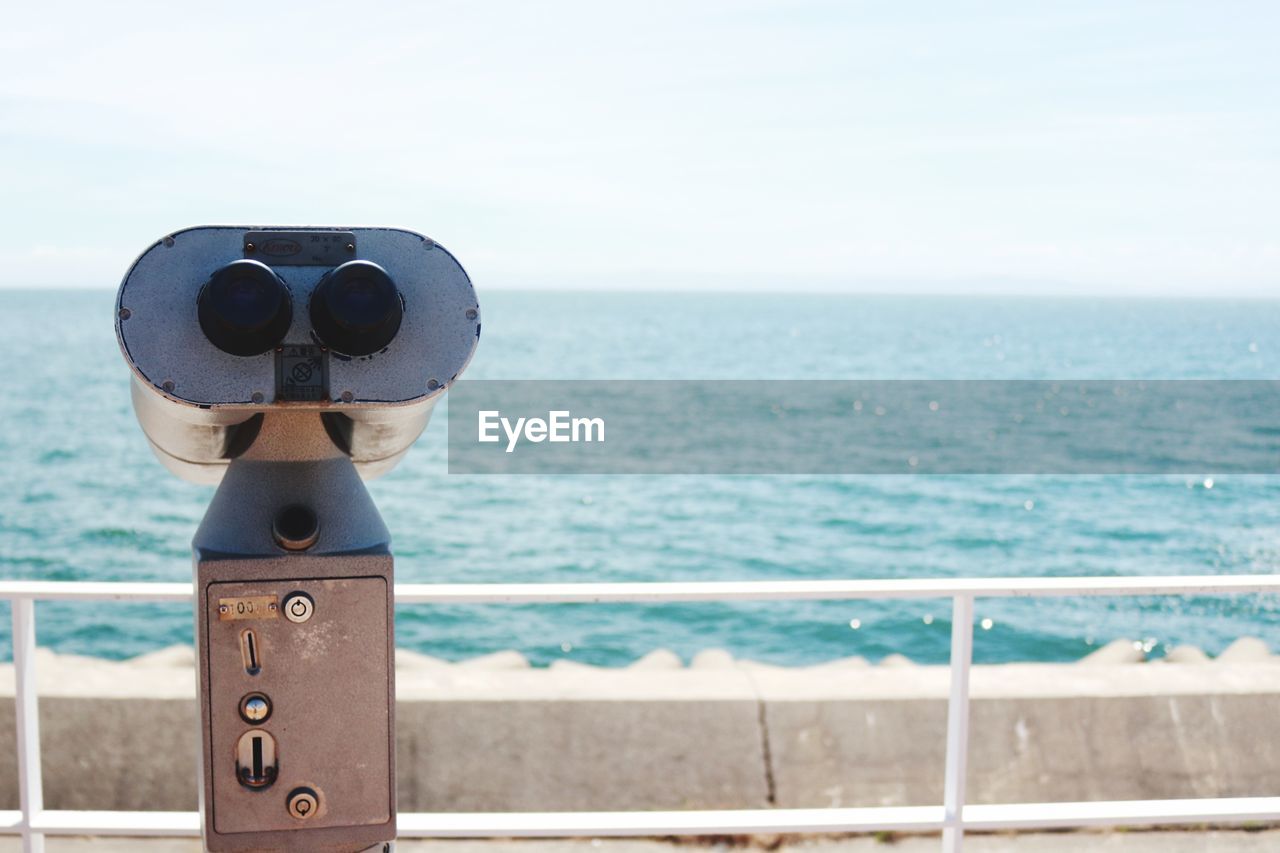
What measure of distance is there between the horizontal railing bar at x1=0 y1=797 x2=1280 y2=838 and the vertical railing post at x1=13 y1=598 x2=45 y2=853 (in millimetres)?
31

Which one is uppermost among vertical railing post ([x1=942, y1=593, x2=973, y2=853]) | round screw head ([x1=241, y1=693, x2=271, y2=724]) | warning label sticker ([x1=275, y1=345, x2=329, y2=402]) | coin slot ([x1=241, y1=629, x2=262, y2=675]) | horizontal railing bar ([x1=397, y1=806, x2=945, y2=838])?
warning label sticker ([x1=275, y1=345, x2=329, y2=402])

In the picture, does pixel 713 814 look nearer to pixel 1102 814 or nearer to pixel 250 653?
pixel 1102 814

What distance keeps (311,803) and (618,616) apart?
65.9ft

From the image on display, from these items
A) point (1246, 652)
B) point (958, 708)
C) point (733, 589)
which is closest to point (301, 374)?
point (733, 589)

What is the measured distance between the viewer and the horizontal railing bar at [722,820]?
91.0 inches

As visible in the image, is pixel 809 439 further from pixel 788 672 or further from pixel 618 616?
pixel 788 672

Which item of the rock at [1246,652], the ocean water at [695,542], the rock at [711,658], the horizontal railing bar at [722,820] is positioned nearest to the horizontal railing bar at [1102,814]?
the horizontal railing bar at [722,820]

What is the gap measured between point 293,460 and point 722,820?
1169mm

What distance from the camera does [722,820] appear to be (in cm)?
242

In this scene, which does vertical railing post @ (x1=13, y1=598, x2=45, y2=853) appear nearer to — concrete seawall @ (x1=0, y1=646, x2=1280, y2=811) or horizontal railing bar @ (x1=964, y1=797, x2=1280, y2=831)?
horizontal railing bar @ (x1=964, y1=797, x2=1280, y2=831)

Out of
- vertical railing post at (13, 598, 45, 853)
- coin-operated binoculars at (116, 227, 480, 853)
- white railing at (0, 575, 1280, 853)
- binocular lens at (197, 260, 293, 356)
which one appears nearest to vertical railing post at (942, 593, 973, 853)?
white railing at (0, 575, 1280, 853)

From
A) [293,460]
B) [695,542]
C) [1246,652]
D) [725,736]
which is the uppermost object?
[293,460]

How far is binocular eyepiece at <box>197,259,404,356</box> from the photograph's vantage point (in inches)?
60.1

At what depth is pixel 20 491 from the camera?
108ft
